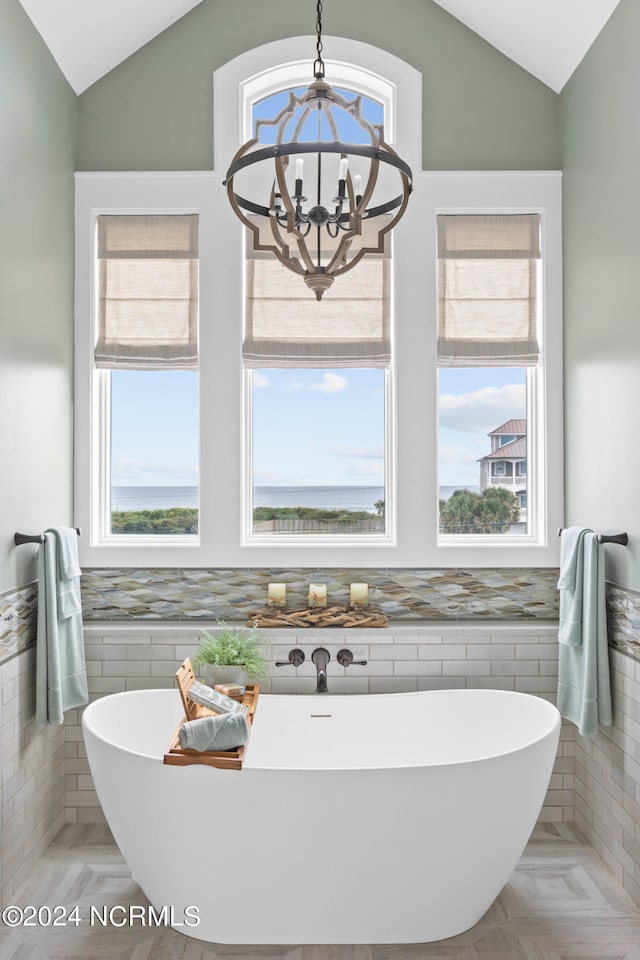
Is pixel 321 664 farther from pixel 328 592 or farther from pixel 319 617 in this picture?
pixel 328 592

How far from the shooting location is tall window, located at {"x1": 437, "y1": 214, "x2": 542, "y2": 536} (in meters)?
3.33

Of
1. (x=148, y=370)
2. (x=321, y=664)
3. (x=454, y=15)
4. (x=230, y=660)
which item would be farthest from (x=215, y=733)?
(x=454, y=15)

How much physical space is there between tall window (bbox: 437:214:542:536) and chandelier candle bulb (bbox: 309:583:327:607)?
2.27 ft

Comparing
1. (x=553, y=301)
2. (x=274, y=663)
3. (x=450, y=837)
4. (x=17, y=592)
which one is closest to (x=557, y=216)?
(x=553, y=301)

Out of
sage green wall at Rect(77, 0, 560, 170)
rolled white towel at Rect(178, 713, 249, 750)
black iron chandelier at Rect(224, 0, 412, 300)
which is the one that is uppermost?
sage green wall at Rect(77, 0, 560, 170)

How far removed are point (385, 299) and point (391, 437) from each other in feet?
2.16

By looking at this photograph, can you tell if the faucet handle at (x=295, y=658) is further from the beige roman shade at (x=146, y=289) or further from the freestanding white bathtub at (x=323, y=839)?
the beige roman shade at (x=146, y=289)

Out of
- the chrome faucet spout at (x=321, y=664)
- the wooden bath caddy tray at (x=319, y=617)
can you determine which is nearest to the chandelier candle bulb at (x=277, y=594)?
the wooden bath caddy tray at (x=319, y=617)

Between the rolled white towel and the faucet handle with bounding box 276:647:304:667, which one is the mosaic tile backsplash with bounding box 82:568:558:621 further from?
the rolled white towel

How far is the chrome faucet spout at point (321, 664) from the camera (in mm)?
2984

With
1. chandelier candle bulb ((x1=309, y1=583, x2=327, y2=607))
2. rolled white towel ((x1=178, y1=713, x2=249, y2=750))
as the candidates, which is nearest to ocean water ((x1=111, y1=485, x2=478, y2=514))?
chandelier candle bulb ((x1=309, y1=583, x2=327, y2=607))

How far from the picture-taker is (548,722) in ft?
8.65

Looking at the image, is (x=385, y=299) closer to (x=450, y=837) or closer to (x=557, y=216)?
(x=557, y=216)

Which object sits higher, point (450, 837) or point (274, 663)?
point (274, 663)
